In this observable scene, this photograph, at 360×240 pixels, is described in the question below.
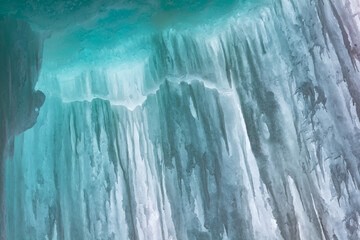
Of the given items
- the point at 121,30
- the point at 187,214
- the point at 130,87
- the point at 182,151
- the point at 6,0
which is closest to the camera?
the point at 6,0

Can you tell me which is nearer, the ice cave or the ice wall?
the ice cave

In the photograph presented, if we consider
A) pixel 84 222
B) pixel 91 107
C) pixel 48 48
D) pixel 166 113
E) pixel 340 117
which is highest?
pixel 48 48

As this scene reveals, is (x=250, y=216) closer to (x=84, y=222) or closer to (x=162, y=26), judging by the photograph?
(x=84, y=222)

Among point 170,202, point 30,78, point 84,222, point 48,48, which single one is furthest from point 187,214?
point 48,48

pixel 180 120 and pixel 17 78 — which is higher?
pixel 17 78

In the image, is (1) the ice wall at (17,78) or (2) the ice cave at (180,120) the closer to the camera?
(2) the ice cave at (180,120)
